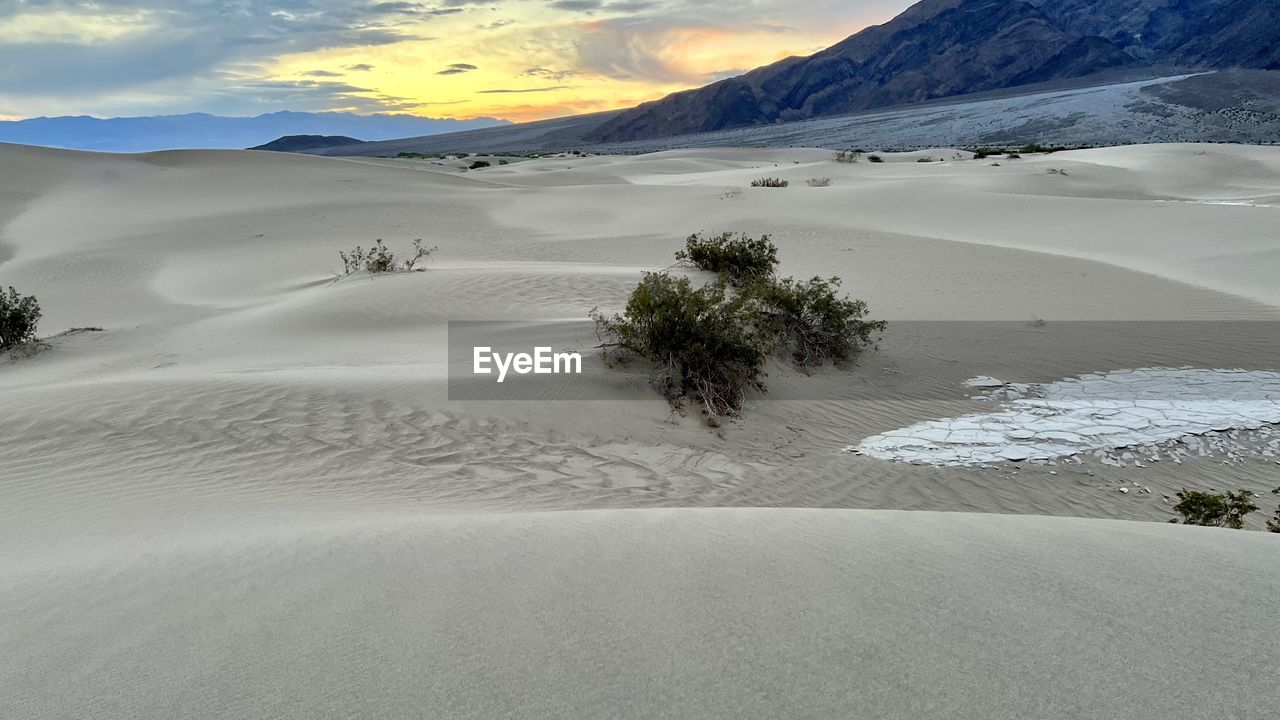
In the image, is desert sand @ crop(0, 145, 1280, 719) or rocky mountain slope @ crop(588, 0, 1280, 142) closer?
desert sand @ crop(0, 145, 1280, 719)

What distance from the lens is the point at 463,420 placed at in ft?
23.3

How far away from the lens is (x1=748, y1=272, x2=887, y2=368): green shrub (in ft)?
30.8

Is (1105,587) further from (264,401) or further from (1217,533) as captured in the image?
(264,401)

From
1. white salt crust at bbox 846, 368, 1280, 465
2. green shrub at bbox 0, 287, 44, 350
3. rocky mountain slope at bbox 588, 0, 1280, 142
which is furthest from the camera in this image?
rocky mountain slope at bbox 588, 0, 1280, 142

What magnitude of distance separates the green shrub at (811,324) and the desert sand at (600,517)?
0.31 metres

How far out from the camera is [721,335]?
8273 millimetres

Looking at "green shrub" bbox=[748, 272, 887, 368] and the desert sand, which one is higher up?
"green shrub" bbox=[748, 272, 887, 368]

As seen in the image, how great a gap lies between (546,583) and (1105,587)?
2.35 metres

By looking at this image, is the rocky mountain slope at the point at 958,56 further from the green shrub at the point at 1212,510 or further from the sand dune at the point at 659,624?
the sand dune at the point at 659,624

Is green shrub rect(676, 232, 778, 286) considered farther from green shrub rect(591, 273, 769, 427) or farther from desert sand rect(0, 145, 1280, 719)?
green shrub rect(591, 273, 769, 427)

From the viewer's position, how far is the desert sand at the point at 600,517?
2.58 m

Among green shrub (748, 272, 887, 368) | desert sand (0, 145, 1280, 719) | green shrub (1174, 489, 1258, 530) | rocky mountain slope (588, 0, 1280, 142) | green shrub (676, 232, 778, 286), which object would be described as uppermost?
rocky mountain slope (588, 0, 1280, 142)

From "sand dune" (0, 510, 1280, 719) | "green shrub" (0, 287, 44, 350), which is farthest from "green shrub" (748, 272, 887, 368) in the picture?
"green shrub" (0, 287, 44, 350)

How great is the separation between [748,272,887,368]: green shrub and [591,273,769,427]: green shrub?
78 cm
